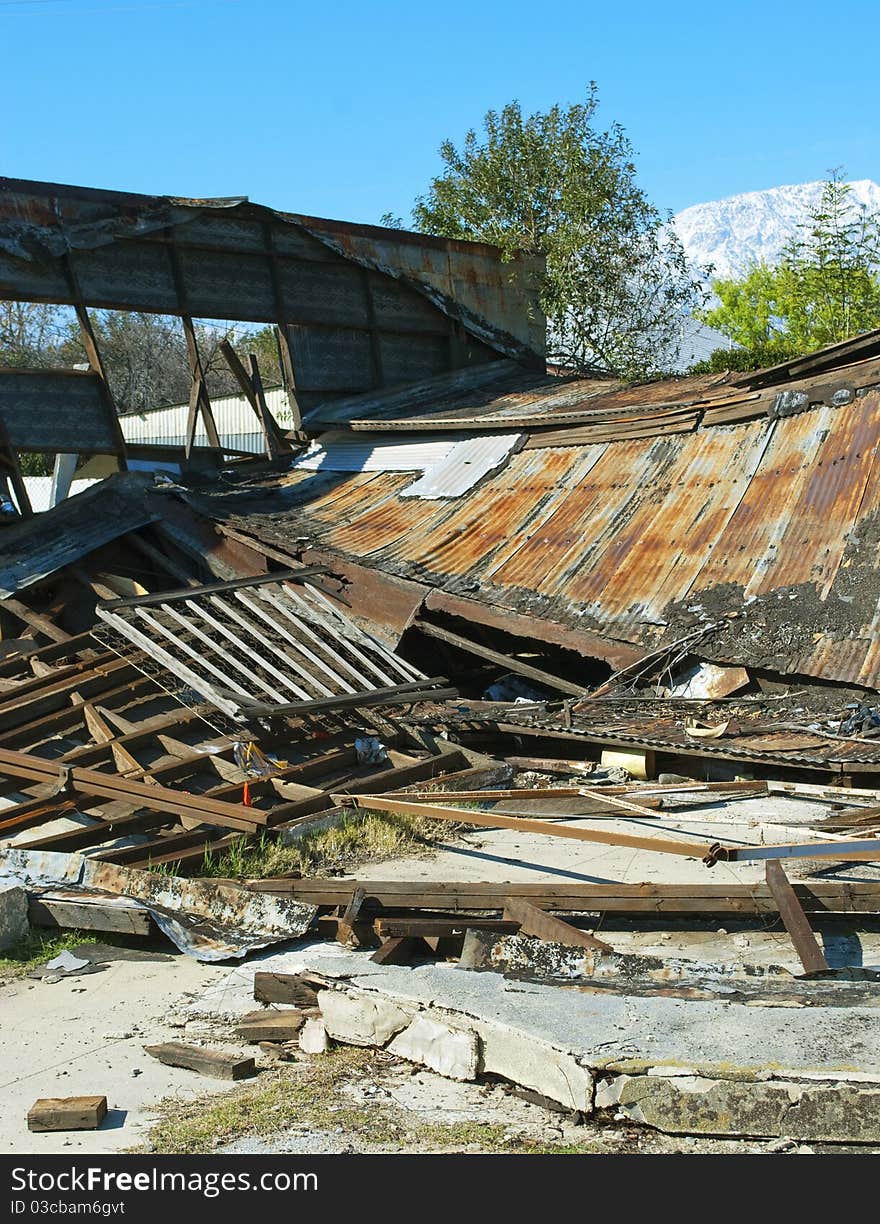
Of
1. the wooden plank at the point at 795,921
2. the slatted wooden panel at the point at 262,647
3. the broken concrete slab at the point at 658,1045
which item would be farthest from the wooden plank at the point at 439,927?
the slatted wooden panel at the point at 262,647

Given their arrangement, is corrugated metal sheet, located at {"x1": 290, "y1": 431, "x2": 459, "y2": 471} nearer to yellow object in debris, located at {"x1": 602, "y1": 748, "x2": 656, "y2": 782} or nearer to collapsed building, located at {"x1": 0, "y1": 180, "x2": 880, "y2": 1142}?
collapsed building, located at {"x1": 0, "y1": 180, "x2": 880, "y2": 1142}

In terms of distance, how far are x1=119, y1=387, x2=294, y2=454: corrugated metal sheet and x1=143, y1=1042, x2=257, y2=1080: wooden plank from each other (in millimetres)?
23519

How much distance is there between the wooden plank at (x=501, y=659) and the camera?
1201 cm

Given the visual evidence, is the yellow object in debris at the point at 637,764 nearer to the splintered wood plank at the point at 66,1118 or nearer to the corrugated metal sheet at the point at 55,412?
the splintered wood plank at the point at 66,1118

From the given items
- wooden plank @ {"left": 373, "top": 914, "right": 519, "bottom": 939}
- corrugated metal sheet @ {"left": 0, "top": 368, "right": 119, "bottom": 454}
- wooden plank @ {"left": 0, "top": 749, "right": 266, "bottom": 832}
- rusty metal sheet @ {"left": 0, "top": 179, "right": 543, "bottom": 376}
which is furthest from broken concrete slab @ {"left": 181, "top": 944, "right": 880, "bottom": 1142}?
rusty metal sheet @ {"left": 0, "top": 179, "right": 543, "bottom": 376}

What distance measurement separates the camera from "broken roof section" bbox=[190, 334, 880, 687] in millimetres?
11047

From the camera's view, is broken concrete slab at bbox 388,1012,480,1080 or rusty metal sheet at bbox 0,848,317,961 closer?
broken concrete slab at bbox 388,1012,480,1080

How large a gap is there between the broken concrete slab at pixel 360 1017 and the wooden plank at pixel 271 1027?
16 centimetres

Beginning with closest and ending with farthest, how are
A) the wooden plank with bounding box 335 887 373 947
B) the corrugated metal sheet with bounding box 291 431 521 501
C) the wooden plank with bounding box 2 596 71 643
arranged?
the wooden plank with bounding box 335 887 373 947 → the wooden plank with bounding box 2 596 71 643 → the corrugated metal sheet with bounding box 291 431 521 501

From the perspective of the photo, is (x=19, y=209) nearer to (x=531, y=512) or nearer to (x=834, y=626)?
(x=531, y=512)

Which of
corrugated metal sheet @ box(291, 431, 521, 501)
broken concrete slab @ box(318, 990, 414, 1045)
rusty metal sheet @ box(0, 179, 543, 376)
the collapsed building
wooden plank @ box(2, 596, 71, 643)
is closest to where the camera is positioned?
broken concrete slab @ box(318, 990, 414, 1045)

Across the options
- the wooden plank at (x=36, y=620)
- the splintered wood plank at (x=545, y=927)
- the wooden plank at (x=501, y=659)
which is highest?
the wooden plank at (x=36, y=620)

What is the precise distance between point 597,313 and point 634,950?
17.6m

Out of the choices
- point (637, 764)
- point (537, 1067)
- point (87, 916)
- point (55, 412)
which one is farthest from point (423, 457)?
point (537, 1067)
